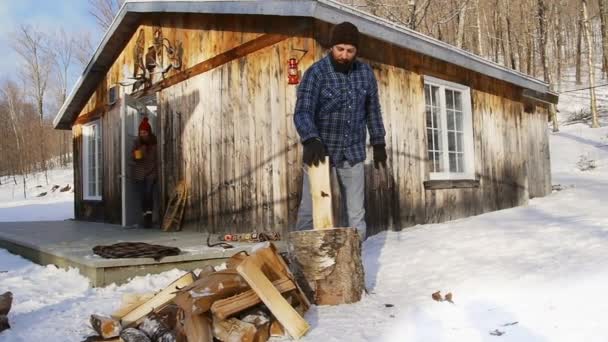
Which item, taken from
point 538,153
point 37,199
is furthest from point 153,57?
point 37,199

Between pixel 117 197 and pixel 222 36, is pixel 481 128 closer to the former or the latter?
pixel 222 36

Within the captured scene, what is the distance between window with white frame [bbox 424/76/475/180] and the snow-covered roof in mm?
462

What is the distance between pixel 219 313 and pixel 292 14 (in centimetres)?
332

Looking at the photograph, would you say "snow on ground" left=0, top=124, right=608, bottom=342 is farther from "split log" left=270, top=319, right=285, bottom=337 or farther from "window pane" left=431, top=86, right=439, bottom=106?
"window pane" left=431, top=86, right=439, bottom=106

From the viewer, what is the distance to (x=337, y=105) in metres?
3.27

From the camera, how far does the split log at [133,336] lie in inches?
91.8

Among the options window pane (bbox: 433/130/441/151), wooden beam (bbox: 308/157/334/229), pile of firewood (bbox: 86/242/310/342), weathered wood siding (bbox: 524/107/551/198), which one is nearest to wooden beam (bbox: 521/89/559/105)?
weathered wood siding (bbox: 524/107/551/198)

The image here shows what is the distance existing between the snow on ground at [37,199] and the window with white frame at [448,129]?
971 centimetres

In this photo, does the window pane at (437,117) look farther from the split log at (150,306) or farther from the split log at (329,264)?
the split log at (150,306)

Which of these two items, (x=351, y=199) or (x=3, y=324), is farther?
(x=351, y=199)

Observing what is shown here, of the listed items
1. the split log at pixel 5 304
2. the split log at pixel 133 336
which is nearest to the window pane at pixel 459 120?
the split log at pixel 133 336

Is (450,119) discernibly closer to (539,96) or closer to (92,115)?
(539,96)

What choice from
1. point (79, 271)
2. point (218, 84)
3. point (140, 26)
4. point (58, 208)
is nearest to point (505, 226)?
point (218, 84)

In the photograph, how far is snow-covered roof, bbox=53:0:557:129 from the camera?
480 centimetres
